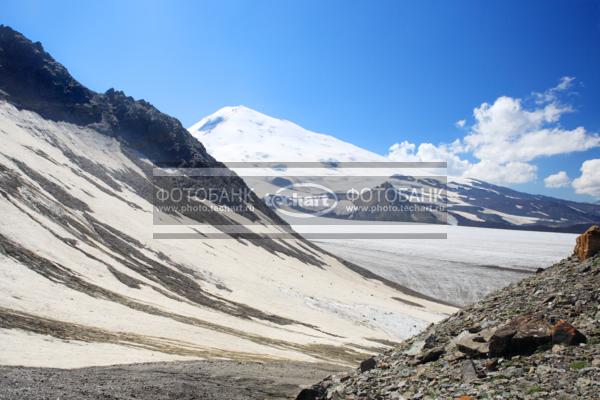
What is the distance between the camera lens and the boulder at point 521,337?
10.7 metres

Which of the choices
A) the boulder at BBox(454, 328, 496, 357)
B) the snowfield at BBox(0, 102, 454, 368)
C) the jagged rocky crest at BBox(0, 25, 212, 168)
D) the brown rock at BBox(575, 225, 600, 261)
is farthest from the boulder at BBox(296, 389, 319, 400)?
the jagged rocky crest at BBox(0, 25, 212, 168)

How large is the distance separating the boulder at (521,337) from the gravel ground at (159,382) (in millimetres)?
8807

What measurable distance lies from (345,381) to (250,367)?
342 inches

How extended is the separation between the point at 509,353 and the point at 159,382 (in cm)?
1222

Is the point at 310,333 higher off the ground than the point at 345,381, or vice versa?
the point at 345,381

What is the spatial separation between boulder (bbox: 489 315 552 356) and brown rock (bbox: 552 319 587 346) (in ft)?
0.50

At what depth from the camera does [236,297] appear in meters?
51.1

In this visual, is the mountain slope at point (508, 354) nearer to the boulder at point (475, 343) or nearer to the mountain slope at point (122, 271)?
the boulder at point (475, 343)

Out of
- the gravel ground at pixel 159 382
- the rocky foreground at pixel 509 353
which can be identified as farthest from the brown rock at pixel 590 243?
the gravel ground at pixel 159 382

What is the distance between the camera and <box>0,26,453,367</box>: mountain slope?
2605 centimetres

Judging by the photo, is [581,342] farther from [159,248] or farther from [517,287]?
[159,248]

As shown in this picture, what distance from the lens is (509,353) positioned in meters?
11.0

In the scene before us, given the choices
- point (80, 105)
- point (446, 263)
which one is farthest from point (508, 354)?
point (80, 105)

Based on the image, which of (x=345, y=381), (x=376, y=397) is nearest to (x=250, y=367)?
(x=345, y=381)
